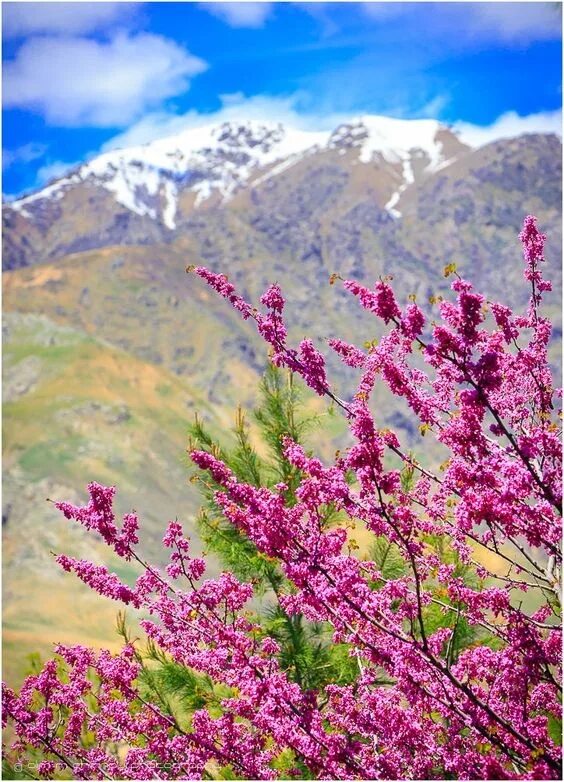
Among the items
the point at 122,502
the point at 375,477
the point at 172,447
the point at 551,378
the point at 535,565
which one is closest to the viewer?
the point at 375,477

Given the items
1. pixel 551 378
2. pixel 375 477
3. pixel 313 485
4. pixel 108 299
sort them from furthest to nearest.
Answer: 1. pixel 108 299
2. pixel 551 378
3. pixel 313 485
4. pixel 375 477

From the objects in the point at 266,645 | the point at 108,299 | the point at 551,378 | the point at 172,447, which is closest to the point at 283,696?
the point at 266,645

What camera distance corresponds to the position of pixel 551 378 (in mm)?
5984

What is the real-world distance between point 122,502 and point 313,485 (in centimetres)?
7886

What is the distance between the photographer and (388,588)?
496 centimetres

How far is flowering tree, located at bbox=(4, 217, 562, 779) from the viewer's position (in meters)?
4.68

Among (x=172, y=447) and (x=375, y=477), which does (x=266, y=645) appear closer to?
(x=375, y=477)

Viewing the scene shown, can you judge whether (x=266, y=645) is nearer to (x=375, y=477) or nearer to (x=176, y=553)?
(x=176, y=553)

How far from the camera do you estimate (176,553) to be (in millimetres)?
6141

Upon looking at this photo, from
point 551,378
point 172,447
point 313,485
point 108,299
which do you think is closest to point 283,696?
point 313,485

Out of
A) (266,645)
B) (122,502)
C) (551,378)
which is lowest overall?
(266,645)

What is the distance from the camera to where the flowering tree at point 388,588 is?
468 centimetres

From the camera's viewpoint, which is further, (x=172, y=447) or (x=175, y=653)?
(x=172, y=447)

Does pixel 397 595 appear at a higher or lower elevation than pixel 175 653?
higher
